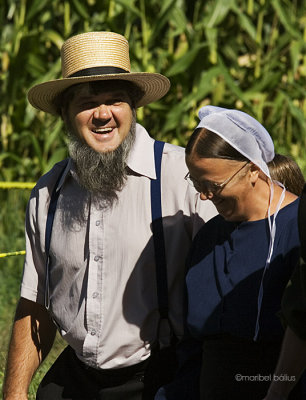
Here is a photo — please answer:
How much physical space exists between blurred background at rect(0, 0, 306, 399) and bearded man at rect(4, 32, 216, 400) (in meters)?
3.00

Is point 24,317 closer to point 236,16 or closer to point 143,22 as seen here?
point 143,22

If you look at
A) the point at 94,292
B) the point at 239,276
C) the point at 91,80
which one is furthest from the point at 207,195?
the point at 91,80

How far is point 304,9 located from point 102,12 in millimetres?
1570

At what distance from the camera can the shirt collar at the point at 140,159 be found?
3203 mm

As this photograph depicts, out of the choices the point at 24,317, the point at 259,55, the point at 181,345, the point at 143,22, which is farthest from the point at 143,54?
the point at 181,345

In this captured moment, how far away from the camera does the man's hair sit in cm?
329

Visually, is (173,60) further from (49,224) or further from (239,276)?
(239,276)

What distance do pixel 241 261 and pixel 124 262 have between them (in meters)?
0.55

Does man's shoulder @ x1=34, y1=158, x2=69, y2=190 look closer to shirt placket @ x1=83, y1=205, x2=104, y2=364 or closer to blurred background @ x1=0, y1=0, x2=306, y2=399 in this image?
shirt placket @ x1=83, y1=205, x2=104, y2=364

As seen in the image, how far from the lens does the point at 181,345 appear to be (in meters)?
2.99

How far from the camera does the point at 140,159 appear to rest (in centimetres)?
323

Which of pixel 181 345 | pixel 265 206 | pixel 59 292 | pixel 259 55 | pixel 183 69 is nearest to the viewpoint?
pixel 265 206

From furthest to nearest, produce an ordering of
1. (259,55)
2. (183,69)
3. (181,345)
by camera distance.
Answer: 1. (259,55)
2. (183,69)
3. (181,345)

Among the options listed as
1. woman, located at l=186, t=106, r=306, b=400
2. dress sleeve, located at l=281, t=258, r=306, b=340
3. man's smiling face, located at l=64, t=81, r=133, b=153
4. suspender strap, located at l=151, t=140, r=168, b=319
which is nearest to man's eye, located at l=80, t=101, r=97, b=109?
man's smiling face, located at l=64, t=81, r=133, b=153
